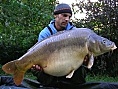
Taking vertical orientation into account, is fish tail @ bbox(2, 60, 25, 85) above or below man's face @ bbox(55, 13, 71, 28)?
below

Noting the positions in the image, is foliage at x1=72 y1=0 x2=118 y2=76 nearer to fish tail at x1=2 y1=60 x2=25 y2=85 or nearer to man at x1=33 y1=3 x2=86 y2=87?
man at x1=33 y1=3 x2=86 y2=87

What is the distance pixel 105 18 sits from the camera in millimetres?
6141

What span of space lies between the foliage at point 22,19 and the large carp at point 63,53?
2040 millimetres

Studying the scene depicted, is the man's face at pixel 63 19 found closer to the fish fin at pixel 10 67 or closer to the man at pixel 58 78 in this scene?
the man at pixel 58 78

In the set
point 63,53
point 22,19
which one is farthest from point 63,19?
point 22,19

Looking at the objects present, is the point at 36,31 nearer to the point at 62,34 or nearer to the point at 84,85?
the point at 84,85

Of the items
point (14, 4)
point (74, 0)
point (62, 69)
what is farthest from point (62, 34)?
point (74, 0)

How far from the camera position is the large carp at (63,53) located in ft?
8.04

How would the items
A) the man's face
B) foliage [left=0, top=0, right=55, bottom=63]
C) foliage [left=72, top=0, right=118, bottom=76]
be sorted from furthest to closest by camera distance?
1. foliage [left=72, top=0, right=118, bottom=76]
2. foliage [left=0, top=0, right=55, bottom=63]
3. the man's face

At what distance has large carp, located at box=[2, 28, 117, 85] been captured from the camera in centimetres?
245

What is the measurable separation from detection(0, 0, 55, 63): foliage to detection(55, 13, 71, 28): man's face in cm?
141

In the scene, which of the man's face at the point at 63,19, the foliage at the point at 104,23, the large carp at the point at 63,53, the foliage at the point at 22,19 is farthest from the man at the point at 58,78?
the foliage at the point at 104,23

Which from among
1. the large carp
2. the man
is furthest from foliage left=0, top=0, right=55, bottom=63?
the large carp

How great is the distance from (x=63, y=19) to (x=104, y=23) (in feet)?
10.5
